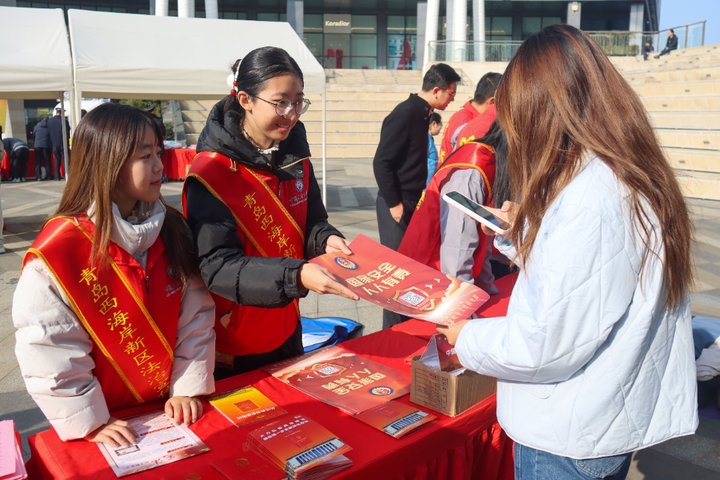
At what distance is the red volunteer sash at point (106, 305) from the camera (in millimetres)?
1518

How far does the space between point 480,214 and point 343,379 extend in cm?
78

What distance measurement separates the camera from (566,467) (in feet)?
4.34

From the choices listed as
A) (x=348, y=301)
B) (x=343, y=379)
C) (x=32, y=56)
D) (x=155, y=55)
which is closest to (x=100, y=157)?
(x=343, y=379)

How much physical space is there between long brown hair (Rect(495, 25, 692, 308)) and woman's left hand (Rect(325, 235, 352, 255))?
816mm

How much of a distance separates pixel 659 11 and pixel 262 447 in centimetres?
4335

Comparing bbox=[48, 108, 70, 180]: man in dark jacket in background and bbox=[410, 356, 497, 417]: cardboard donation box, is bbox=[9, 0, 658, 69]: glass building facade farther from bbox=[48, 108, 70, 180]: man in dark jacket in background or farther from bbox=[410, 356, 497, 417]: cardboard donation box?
bbox=[410, 356, 497, 417]: cardboard donation box

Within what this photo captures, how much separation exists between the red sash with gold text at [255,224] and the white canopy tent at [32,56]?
5820 mm

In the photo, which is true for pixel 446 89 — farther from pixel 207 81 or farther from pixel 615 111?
pixel 207 81

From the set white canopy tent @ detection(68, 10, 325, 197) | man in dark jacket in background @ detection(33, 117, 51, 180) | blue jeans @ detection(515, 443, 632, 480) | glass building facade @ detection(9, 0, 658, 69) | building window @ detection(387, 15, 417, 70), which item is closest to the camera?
blue jeans @ detection(515, 443, 632, 480)

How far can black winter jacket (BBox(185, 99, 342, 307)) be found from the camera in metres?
1.69

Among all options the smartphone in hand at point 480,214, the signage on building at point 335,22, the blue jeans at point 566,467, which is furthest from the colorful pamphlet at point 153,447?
the signage on building at point 335,22

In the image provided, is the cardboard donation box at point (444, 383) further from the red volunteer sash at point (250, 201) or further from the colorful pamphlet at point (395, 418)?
the red volunteer sash at point (250, 201)

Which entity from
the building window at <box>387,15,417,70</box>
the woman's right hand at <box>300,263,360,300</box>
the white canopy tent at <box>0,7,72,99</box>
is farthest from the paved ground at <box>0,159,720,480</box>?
the building window at <box>387,15,417,70</box>

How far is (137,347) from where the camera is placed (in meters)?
1.66
